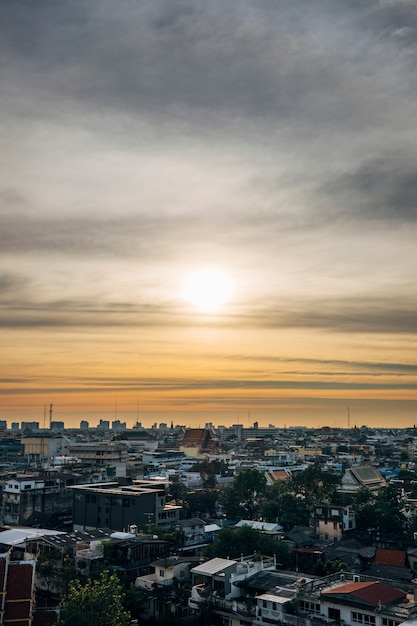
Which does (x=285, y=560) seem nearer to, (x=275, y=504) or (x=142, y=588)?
(x=142, y=588)

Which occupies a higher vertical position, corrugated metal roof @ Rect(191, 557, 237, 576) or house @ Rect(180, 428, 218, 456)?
house @ Rect(180, 428, 218, 456)

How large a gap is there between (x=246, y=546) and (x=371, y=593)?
1314 centimetres

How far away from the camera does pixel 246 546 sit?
4488cm

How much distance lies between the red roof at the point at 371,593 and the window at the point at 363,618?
2.30ft

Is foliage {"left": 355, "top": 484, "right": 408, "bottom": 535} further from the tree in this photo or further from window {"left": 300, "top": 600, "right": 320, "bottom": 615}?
the tree

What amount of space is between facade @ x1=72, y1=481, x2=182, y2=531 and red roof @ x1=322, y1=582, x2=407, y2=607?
2676 cm

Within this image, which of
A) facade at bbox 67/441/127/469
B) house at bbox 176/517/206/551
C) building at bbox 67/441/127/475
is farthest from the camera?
facade at bbox 67/441/127/469

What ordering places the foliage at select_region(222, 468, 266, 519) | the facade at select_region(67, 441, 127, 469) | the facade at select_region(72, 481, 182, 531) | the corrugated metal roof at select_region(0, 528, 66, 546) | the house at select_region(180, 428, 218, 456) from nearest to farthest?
the corrugated metal roof at select_region(0, 528, 66, 546) < the facade at select_region(72, 481, 182, 531) < the foliage at select_region(222, 468, 266, 519) < the facade at select_region(67, 441, 127, 469) < the house at select_region(180, 428, 218, 456)

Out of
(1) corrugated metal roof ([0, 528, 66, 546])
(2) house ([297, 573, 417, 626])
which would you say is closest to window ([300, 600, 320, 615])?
(2) house ([297, 573, 417, 626])

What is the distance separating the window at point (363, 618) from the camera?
106 ft

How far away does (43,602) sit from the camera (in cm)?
4069

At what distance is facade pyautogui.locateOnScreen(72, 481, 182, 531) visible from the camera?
195ft

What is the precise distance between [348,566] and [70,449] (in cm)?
8416

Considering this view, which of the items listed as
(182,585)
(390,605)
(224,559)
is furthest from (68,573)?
(390,605)
